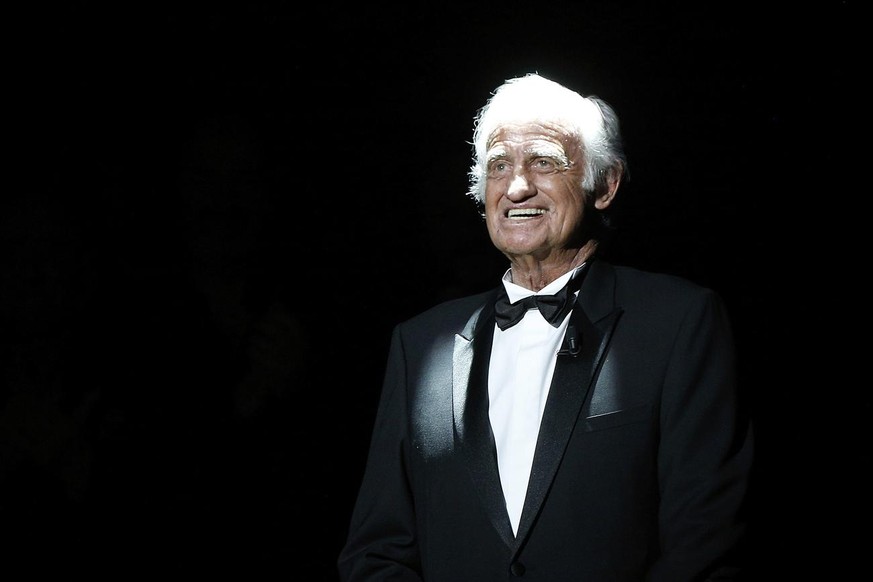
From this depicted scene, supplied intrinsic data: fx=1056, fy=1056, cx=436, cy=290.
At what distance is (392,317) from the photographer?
3.31 metres

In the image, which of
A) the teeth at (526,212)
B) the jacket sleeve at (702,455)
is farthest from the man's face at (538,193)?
the jacket sleeve at (702,455)

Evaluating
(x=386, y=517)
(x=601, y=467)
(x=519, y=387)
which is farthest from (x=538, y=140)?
(x=386, y=517)

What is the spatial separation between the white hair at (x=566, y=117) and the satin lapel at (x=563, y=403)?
34cm

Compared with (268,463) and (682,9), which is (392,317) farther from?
(682,9)

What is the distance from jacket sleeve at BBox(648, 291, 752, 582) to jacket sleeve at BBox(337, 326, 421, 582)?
21.6 inches

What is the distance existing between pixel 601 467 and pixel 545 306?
1.27 feet

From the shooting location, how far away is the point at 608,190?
2395 mm

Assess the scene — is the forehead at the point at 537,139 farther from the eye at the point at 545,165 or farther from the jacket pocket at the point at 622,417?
the jacket pocket at the point at 622,417

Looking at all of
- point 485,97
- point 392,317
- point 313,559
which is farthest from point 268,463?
point 485,97

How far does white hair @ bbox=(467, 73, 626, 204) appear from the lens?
2.30 m

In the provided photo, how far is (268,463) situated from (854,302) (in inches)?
70.0

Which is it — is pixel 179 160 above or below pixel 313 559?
above

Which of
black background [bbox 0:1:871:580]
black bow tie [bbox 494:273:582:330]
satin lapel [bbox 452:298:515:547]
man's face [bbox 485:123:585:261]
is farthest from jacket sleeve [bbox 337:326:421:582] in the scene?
black background [bbox 0:1:871:580]

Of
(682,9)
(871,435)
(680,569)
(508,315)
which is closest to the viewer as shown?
(680,569)
